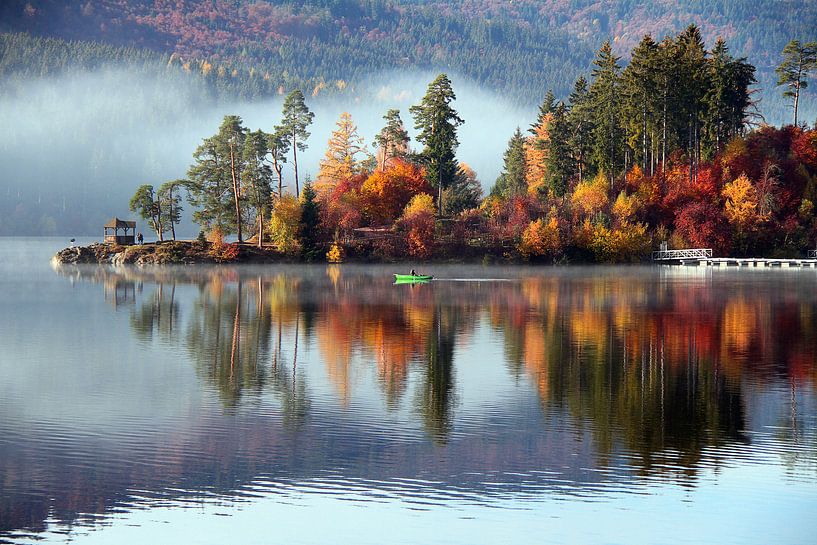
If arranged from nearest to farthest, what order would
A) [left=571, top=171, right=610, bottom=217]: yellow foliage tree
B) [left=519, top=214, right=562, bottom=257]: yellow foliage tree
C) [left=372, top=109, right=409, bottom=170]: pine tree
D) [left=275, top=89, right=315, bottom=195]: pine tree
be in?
1. [left=571, top=171, right=610, bottom=217]: yellow foliage tree
2. [left=519, top=214, right=562, bottom=257]: yellow foliage tree
3. [left=275, top=89, right=315, bottom=195]: pine tree
4. [left=372, top=109, right=409, bottom=170]: pine tree

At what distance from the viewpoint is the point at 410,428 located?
2783 centimetres

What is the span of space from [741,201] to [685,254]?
29.7ft

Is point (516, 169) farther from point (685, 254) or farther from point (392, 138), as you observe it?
point (685, 254)

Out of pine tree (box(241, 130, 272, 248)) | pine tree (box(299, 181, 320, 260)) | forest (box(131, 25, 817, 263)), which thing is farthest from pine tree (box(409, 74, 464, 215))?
pine tree (box(241, 130, 272, 248))

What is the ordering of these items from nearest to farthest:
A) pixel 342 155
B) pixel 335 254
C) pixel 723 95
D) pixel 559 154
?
pixel 723 95
pixel 335 254
pixel 559 154
pixel 342 155

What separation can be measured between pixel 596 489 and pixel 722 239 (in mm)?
108696

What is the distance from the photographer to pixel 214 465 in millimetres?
23891

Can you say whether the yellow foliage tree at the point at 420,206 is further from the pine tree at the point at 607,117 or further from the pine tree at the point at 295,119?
the pine tree at the point at 607,117

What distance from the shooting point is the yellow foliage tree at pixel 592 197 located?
124m

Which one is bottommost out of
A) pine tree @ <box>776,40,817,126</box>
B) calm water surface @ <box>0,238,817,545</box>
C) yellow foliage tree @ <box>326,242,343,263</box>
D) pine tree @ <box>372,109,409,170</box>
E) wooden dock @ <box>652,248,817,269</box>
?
calm water surface @ <box>0,238,817,545</box>

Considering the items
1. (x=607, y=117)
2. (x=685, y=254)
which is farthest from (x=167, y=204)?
(x=685, y=254)

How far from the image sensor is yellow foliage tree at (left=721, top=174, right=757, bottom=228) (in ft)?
403

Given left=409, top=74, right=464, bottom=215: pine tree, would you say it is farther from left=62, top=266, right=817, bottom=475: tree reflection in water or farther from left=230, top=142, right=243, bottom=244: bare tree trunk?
left=62, top=266, right=817, bottom=475: tree reflection in water

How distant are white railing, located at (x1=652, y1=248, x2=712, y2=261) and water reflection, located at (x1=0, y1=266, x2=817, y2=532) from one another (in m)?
57.6
